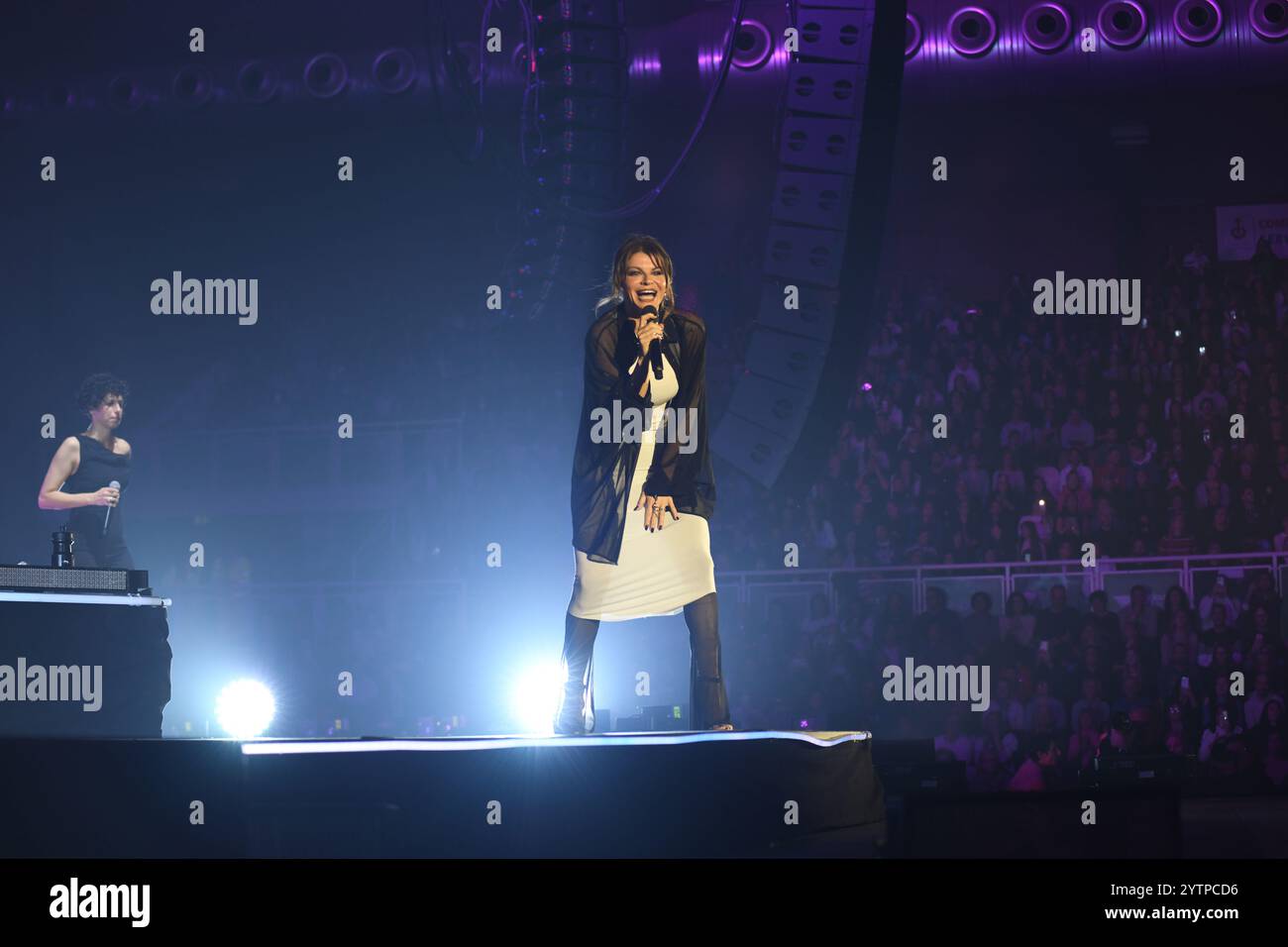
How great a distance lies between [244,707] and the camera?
784 cm

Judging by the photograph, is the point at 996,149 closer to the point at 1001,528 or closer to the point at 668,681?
the point at 1001,528

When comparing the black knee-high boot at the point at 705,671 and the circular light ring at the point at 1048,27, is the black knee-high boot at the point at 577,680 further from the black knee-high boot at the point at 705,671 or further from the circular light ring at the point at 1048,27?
the circular light ring at the point at 1048,27

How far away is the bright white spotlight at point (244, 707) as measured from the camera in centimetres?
770

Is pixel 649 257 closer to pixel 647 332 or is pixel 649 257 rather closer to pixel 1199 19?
pixel 647 332

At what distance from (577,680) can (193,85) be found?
28.4ft

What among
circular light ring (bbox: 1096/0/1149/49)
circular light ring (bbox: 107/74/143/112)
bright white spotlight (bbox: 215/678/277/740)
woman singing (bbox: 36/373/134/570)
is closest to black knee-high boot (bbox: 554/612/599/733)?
woman singing (bbox: 36/373/134/570)

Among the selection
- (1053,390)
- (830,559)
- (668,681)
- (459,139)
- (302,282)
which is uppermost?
(459,139)

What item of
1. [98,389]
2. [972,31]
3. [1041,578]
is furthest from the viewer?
[972,31]

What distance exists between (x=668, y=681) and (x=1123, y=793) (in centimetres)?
533

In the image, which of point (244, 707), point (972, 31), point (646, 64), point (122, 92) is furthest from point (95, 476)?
point (972, 31)

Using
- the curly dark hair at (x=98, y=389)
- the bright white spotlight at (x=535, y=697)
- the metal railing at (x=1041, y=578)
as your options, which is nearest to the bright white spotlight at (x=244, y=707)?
→ the bright white spotlight at (x=535, y=697)

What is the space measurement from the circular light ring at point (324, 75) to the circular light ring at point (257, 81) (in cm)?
28
